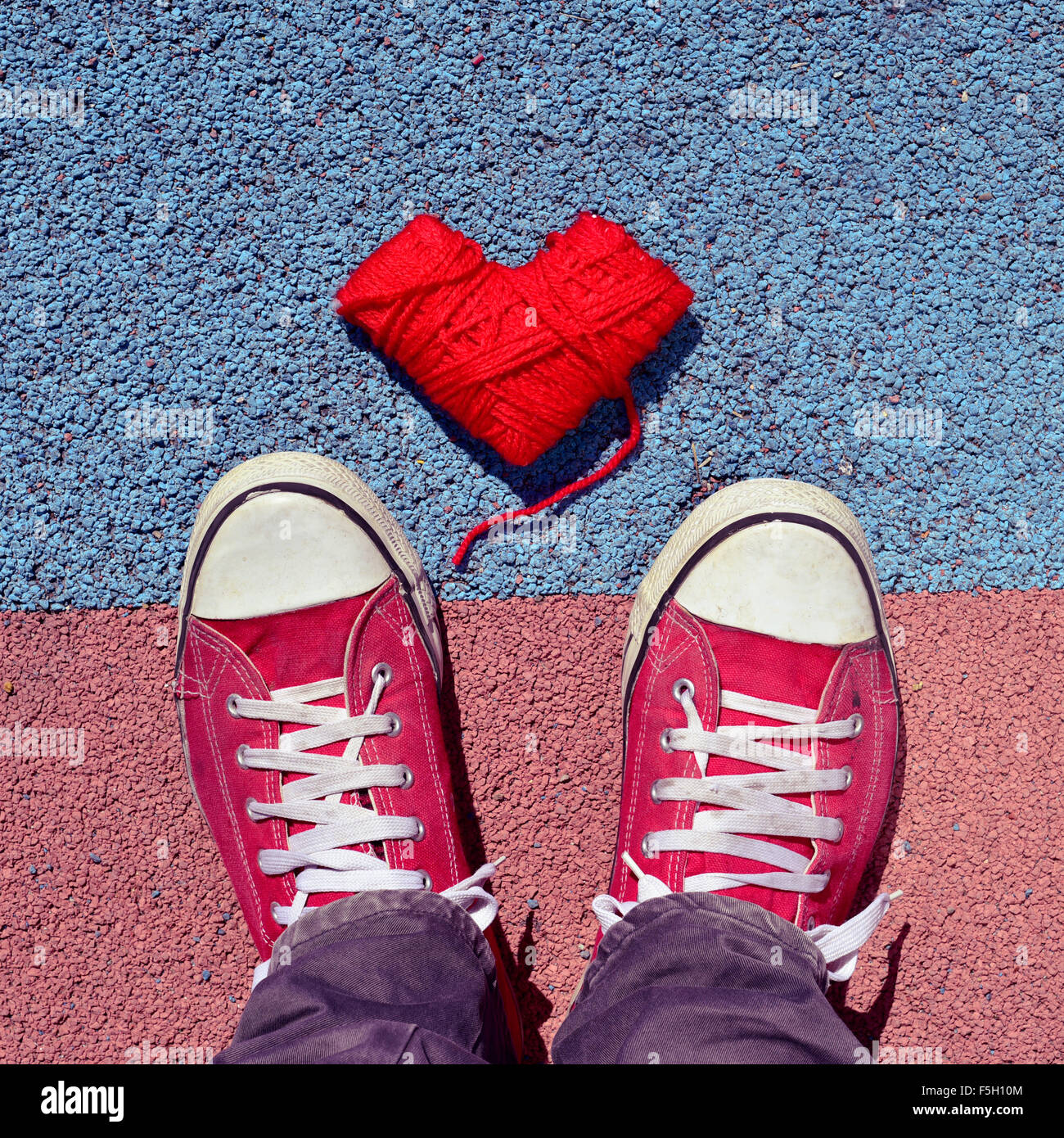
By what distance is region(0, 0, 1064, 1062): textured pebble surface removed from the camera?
103 cm

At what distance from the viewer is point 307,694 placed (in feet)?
3.20

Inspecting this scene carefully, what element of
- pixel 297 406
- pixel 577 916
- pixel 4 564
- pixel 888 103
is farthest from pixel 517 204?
pixel 577 916

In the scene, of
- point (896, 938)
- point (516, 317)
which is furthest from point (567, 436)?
point (896, 938)

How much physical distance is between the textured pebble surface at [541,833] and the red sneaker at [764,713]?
7 centimetres

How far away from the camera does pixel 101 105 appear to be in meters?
1.03

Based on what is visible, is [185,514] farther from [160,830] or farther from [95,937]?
[95,937]

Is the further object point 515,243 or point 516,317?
point 515,243

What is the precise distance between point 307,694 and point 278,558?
0.53ft
